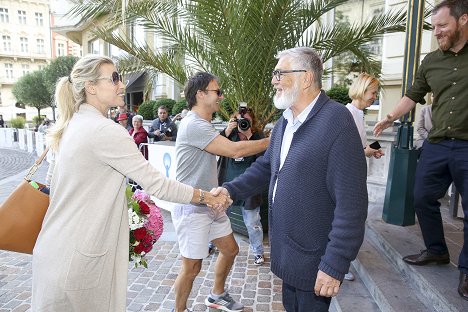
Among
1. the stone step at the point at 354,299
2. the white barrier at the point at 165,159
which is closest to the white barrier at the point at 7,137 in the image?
the white barrier at the point at 165,159

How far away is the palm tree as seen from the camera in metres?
4.55

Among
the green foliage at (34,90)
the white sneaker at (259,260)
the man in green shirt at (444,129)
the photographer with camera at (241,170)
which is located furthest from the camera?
the green foliage at (34,90)

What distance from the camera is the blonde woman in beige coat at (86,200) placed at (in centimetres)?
179

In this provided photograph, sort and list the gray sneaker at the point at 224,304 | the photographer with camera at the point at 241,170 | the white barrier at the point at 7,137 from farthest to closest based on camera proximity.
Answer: the white barrier at the point at 7,137 < the photographer with camera at the point at 241,170 < the gray sneaker at the point at 224,304

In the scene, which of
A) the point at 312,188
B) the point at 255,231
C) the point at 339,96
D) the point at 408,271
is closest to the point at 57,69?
the point at 339,96

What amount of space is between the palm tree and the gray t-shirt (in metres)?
1.97

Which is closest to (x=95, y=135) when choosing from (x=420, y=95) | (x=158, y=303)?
(x=158, y=303)

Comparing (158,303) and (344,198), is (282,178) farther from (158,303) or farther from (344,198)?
(158,303)

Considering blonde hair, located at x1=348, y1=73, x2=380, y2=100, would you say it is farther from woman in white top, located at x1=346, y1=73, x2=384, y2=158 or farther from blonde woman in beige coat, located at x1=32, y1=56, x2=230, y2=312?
blonde woman in beige coat, located at x1=32, y1=56, x2=230, y2=312

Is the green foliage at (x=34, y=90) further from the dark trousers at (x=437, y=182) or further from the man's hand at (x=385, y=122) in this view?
the dark trousers at (x=437, y=182)

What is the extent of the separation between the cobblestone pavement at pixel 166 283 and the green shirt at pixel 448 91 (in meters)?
2.22

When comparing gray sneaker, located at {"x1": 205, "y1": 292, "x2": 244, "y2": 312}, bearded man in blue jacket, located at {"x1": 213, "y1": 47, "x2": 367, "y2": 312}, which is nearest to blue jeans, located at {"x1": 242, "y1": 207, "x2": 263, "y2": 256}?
gray sneaker, located at {"x1": 205, "y1": 292, "x2": 244, "y2": 312}

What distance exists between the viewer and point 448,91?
286 cm

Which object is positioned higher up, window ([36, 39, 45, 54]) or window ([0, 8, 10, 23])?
window ([0, 8, 10, 23])
